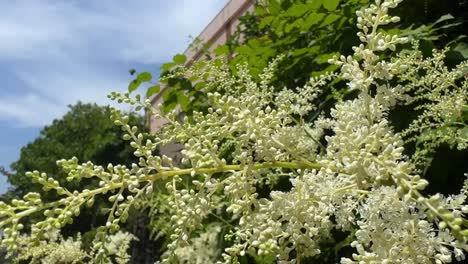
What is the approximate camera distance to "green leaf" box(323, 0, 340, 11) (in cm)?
258

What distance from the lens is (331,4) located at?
259 cm

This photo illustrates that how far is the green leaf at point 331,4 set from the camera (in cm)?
258

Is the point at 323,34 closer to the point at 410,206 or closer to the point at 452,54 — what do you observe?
the point at 452,54

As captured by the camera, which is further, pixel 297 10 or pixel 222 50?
pixel 222 50

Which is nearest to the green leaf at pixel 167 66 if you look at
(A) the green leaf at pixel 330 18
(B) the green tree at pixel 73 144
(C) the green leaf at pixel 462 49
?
(A) the green leaf at pixel 330 18

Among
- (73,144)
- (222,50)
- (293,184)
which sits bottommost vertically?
(293,184)

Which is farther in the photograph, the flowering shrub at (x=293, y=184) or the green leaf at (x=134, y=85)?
the green leaf at (x=134, y=85)

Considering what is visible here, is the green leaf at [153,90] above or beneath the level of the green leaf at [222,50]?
beneath

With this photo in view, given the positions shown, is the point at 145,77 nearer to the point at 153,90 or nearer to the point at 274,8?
the point at 153,90

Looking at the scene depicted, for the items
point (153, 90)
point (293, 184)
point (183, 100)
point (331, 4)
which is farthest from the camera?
point (183, 100)

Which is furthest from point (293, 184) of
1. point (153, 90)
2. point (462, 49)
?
point (153, 90)

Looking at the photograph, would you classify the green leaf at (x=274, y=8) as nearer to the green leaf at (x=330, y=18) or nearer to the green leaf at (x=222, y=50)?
the green leaf at (x=330, y=18)

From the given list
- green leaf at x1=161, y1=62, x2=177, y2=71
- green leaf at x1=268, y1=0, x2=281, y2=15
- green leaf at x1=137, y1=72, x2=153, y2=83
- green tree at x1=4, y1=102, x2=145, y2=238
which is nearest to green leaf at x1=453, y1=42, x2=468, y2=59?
green leaf at x1=268, y1=0, x2=281, y2=15

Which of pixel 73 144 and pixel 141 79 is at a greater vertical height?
pixel 73 144
